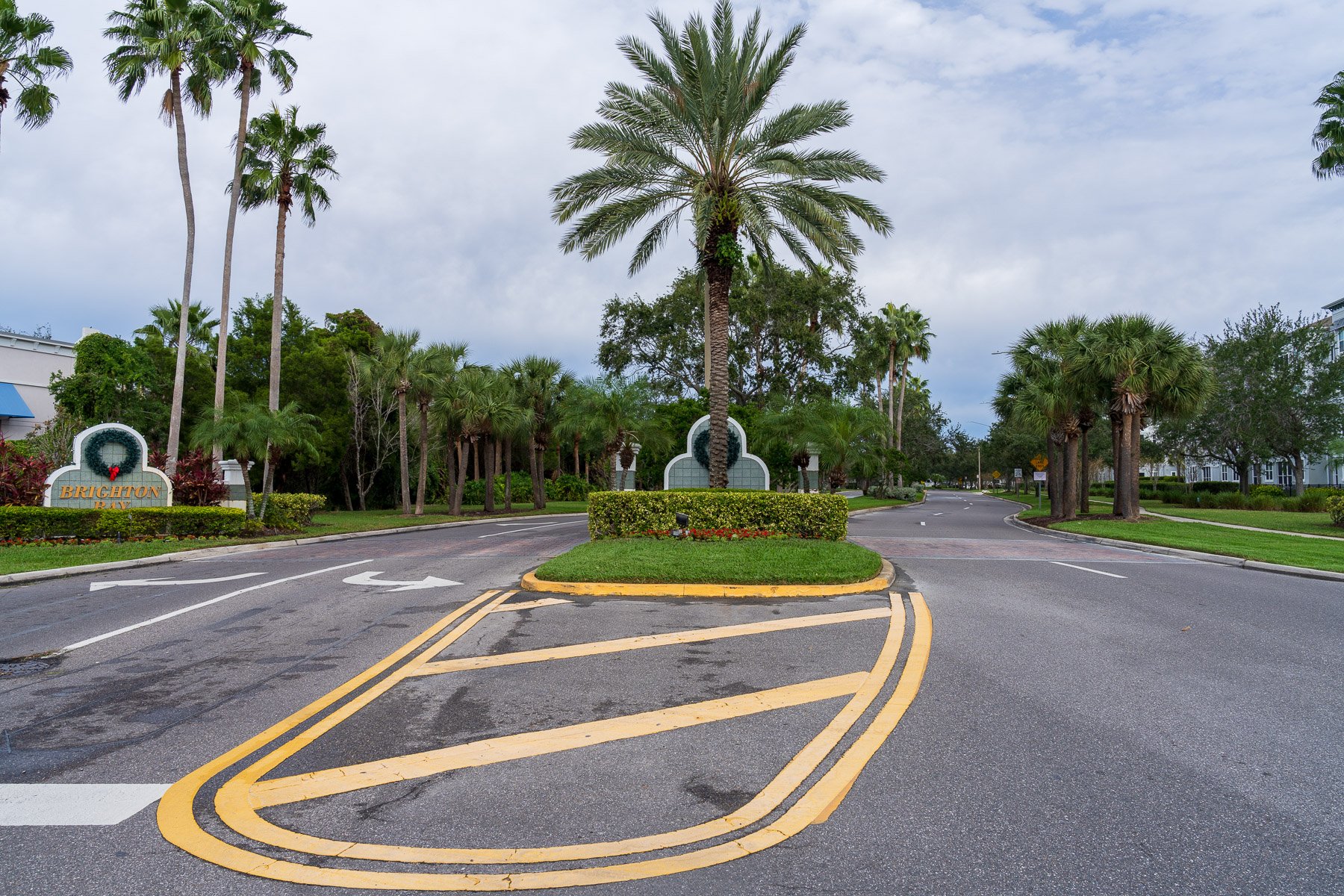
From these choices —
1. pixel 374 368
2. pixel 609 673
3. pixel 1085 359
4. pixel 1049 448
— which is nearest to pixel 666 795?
pixel 609 673

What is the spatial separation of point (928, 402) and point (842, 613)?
96309mm

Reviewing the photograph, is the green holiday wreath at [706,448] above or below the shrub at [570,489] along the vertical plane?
above

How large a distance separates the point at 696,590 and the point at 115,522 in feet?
54.4

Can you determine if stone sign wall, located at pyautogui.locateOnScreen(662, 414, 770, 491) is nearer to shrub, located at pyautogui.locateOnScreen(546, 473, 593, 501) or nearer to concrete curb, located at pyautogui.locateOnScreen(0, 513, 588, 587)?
concrete curb, located at pyautogui.locateOnScreen(0, 513, 588, 587)

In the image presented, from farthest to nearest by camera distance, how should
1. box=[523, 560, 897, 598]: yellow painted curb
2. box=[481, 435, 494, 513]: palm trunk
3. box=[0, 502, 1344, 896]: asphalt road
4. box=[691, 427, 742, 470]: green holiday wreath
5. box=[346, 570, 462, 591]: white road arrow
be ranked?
1. box=[481, 435, 494, 513]: palm trunk
2. box=[691, 427, 742, 470]: green holiday wreath
3. box=[346, 570, 462, 591]: white road arrow
4. box=[523, 560, 897, 598]: yellow painted curb
5. box=[0, 502, 1344, 896]: asphalt road

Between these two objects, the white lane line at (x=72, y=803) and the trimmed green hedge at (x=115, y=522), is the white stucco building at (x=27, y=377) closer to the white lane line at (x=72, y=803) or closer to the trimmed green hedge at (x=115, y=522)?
the trimmed green hedge at (x=115, y=522)

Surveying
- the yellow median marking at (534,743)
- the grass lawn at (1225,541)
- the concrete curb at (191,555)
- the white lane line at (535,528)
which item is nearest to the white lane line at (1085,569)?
the grass lawn at (1225,541)

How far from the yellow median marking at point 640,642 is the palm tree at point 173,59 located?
22171 millimetres

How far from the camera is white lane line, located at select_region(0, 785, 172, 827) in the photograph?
3818 millimetres

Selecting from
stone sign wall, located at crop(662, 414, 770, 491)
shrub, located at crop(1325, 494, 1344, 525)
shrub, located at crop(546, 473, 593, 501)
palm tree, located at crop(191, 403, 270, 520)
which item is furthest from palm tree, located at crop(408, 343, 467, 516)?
shrub, located at crop(1325, 494, 1344, 525)

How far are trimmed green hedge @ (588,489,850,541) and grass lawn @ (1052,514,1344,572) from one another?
8.09m

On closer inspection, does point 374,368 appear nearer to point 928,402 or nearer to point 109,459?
point 109,459

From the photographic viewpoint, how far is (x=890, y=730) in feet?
16.6

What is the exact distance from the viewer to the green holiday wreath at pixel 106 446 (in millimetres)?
21656
